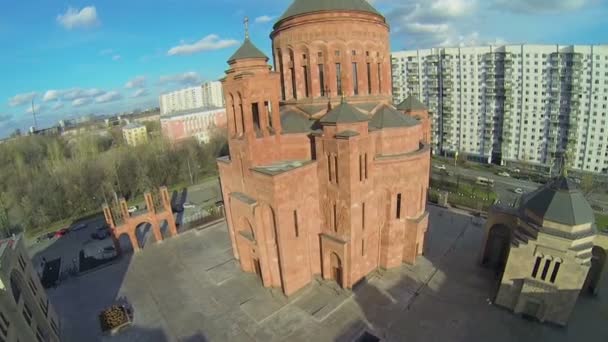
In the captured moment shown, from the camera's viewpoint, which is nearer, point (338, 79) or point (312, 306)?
point (312, 306)


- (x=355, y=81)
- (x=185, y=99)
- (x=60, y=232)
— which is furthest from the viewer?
(x=185, y=99)

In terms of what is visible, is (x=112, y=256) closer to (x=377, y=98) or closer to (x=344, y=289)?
(x=344, y=289)

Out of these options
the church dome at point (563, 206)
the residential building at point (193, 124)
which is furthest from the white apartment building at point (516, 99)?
the residential building at point (193, 124)

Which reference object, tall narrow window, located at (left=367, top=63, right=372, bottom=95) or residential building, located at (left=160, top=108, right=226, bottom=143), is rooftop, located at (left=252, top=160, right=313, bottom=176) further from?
residential building, located at (left=160, top=108, right=226, bottom=143)

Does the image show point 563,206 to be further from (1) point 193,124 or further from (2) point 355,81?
(1) point 193,124

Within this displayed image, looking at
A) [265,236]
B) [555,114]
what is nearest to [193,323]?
[265,236]

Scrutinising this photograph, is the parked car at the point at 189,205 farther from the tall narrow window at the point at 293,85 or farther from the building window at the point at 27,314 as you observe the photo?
the tall narrow window at the point at 293,85

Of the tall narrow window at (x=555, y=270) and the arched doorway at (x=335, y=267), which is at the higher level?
the tall narrow window at (x=555, y=270)

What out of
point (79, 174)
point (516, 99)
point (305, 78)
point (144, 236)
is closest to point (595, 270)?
point (305, 78)
